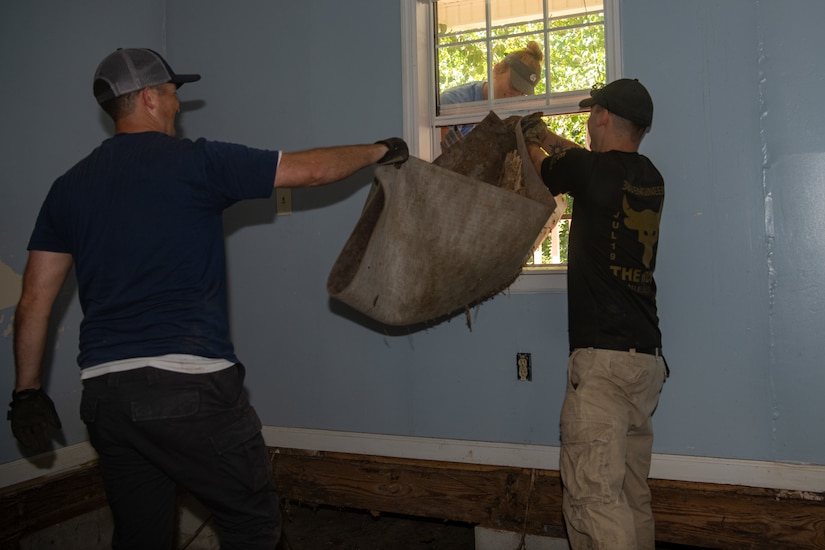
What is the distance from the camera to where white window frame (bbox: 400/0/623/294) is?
3.00 metres

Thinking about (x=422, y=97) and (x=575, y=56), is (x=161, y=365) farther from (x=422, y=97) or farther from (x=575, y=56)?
(x=575, y=56)

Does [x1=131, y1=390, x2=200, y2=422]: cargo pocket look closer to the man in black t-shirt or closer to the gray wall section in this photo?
the man in black t-shirt

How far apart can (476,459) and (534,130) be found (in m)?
1.56

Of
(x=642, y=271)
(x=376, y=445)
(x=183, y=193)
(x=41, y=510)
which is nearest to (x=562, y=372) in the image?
(x=642, y=271)

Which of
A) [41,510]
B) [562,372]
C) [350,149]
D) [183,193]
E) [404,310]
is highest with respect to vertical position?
[350,149]

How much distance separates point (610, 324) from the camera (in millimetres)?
2287

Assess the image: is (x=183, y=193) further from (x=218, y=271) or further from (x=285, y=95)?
(x=285, y=95)

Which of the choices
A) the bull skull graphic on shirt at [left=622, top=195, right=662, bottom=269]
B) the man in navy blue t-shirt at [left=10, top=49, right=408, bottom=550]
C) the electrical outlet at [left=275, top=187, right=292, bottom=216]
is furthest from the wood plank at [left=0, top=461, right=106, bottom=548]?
the bull skull graphic on shirt at [left=622, top=195, right=662, bottom=269]

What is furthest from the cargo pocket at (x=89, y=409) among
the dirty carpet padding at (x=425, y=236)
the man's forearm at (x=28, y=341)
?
the dirty carpet padding at (x=425, y=236)

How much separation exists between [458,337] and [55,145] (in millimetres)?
2170

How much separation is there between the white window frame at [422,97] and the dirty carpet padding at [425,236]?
1.55 ft

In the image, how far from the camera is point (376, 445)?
335cm

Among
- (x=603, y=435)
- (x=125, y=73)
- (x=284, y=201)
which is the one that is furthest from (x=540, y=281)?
(x=125, y=73)

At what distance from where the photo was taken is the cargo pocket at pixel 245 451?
181 centimetres
